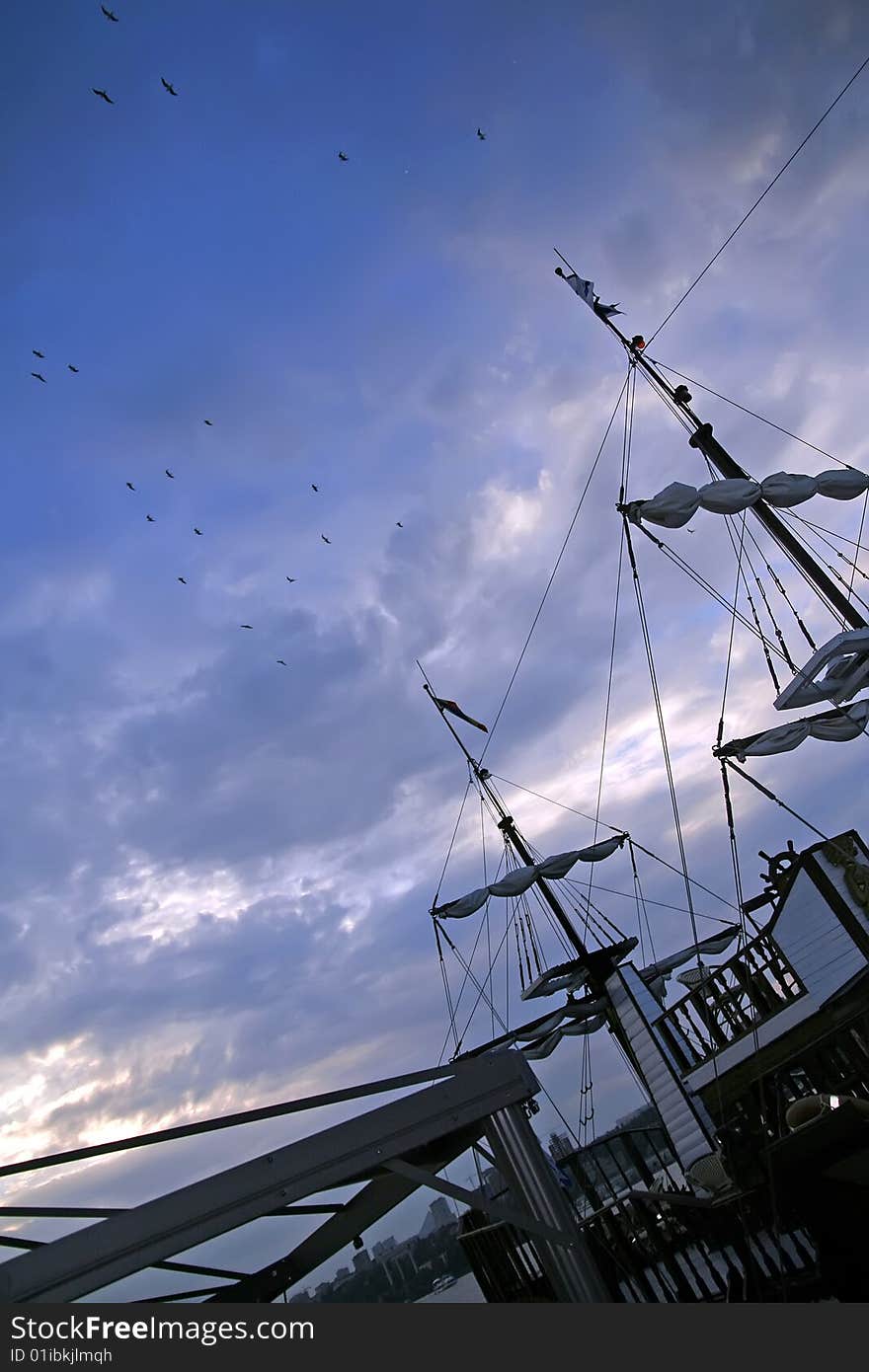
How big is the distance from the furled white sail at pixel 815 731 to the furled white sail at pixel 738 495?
183 inches

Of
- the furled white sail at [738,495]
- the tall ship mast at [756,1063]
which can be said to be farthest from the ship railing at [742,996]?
the furled white sail at [738,495]

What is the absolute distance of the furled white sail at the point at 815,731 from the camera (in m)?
17.4

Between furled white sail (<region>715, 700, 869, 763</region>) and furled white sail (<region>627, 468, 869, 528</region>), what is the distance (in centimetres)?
465

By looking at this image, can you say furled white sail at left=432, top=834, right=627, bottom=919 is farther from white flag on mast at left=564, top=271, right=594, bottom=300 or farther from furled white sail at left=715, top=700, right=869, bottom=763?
white flag on mast at left=564, top=271, right=594, bottom=300

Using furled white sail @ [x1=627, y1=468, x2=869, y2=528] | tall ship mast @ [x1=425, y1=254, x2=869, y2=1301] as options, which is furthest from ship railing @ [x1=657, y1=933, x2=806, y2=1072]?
furled white sail @ [x1=627, y1=468, x2=869, y2=528]

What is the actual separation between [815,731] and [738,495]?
17.7 feet

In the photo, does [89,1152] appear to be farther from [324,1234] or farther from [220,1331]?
[324,1234]

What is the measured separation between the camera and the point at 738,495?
17.1m

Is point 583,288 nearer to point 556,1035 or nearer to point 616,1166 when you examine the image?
point 616,1166

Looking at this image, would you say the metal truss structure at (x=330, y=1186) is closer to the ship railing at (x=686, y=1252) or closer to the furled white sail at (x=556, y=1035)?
the ship railing at (x=686, y=1252)

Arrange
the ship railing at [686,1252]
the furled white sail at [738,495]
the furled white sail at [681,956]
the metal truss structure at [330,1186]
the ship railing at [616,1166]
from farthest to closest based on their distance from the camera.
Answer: the furled white sail at [681,956] < the furled white sail at [738,495] < the ship railing at [616,1166] < the ship railing at [686,1252] < the metal truss structure at [330,1186]

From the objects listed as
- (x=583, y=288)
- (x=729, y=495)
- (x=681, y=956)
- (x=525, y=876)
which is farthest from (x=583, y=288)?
(x=681, y=956)

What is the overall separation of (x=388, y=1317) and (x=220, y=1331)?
0.71 m

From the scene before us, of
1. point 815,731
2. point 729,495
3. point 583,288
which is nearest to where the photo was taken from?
point 729,495
